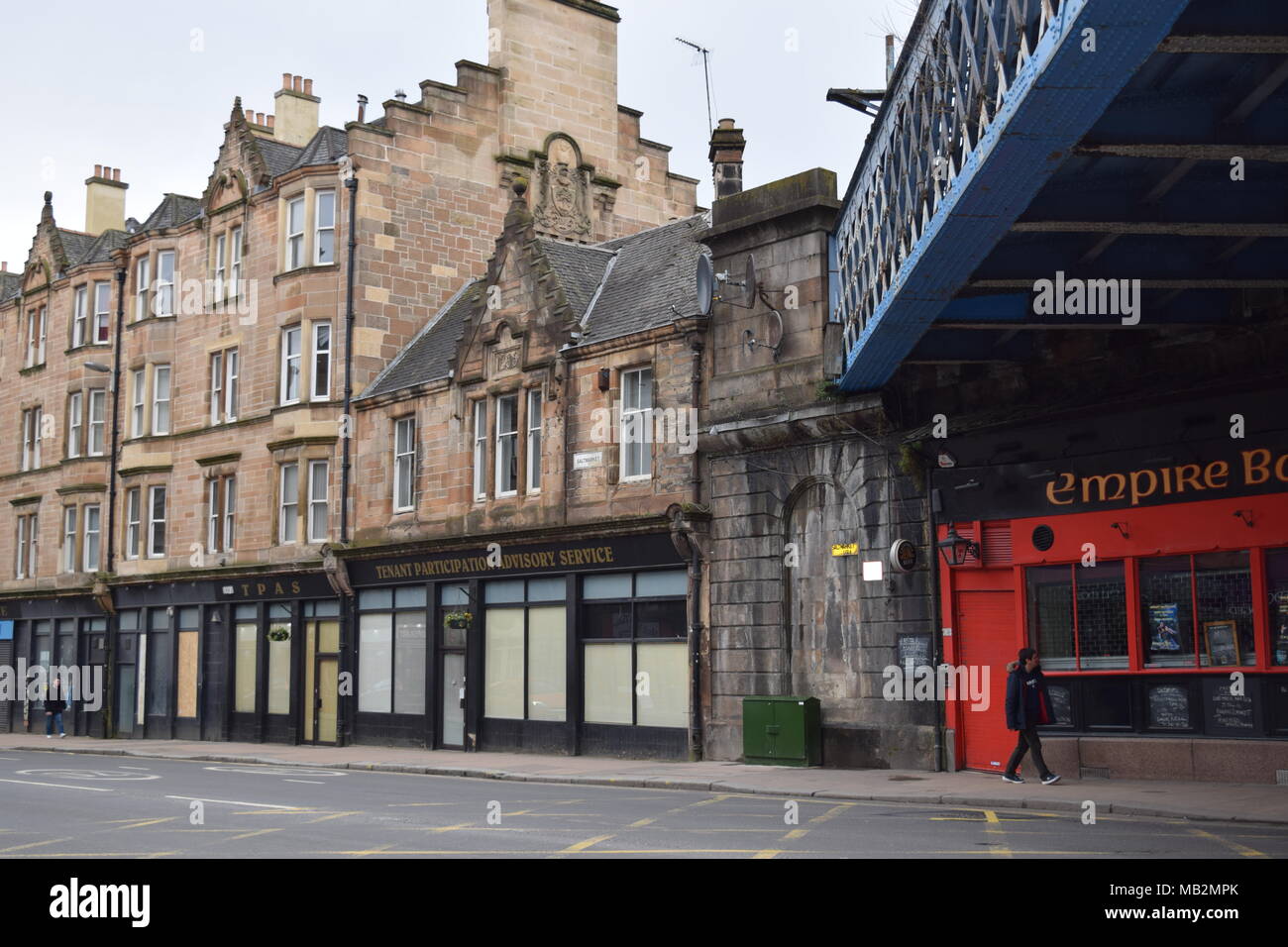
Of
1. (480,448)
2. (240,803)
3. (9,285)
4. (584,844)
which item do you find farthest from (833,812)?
(9,285)

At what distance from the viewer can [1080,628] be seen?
18969 millimetres

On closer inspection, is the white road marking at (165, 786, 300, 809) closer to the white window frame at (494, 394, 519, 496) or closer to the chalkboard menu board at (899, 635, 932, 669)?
the chalkboard menu board at (899, 635, 932, 669)

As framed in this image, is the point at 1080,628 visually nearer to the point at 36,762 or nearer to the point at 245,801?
the point at 245,801

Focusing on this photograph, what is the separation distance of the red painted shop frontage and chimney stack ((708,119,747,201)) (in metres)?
7.88

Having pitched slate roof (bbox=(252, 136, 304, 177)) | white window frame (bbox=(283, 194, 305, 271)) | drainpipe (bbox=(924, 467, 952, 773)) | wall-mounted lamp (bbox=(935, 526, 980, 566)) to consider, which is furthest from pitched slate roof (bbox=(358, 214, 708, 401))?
wall-mounted lamp (bbox=(935, 526, 980, 566))

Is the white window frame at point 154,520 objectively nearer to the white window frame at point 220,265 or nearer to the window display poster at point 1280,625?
the white window frame at point 220,265

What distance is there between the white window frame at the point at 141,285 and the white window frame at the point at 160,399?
1854mm

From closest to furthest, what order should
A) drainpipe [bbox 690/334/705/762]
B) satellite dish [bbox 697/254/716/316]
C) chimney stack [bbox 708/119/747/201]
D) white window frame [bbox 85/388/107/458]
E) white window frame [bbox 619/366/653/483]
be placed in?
satellite dish [bbox 697/254/716/316] → drainpipe [bbox 690/334/705/762] → white window frame [bbox 619/366/653/483] → chimney stack [bbox 708/119/747/201] → white window frame [bbox 85/388/107/458]

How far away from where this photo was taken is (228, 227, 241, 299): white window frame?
37.1m

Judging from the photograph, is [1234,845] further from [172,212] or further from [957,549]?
[172,212]

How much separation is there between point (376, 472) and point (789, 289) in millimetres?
13102

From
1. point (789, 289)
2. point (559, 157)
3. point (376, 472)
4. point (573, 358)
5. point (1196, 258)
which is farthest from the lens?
point (559, 157)

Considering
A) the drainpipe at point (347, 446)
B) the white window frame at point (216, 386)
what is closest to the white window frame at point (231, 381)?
the white window frame at point (216, 386)
